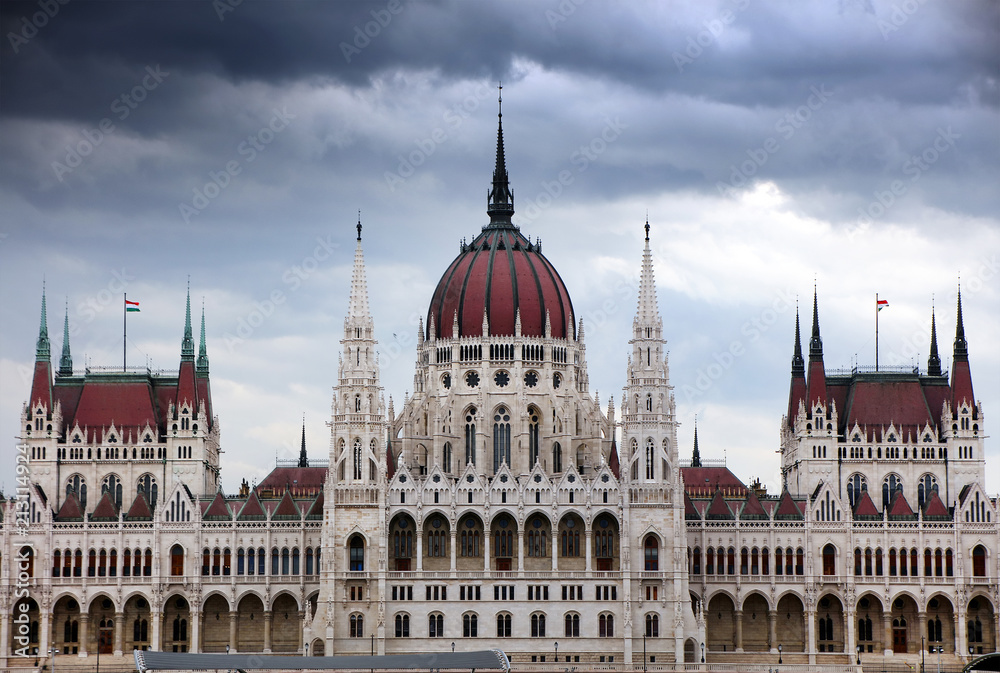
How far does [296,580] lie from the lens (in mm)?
169750

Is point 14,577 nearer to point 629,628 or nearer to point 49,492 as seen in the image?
point 49,492

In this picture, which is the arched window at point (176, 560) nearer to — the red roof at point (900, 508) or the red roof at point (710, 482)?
the red roof at point (710, 482)

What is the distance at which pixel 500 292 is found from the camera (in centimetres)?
17712

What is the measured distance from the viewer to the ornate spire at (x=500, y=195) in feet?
604

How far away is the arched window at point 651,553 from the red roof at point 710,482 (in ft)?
60.2

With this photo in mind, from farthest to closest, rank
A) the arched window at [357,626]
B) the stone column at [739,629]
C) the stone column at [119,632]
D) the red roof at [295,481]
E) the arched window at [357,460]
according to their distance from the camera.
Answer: the red roof at [295,481], the stone column at [739,629], the stone column at [119,632], the arched window at [357,460], the arched window at [357,626]

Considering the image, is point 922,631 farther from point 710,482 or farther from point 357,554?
point 357,554

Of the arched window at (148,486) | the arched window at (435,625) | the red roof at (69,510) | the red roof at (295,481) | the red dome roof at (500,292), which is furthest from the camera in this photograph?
the red roof at (295,481)

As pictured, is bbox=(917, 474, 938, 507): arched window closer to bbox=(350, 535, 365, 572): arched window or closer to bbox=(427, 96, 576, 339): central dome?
bbox=(427, 96, 576, 339): central dome

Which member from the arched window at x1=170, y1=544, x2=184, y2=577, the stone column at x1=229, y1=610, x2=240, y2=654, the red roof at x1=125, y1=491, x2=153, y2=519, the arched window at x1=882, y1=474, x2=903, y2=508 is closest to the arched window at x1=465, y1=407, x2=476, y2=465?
the arched window at x1=170, y1=544, x2=184, y2=577

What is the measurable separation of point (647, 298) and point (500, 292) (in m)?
14.3

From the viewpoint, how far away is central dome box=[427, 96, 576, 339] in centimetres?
17688

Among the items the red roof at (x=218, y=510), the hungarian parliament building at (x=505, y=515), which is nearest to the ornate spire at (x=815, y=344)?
the hungarian parliament building at (x=505, y=515)

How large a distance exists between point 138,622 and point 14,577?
1087 centimetres
